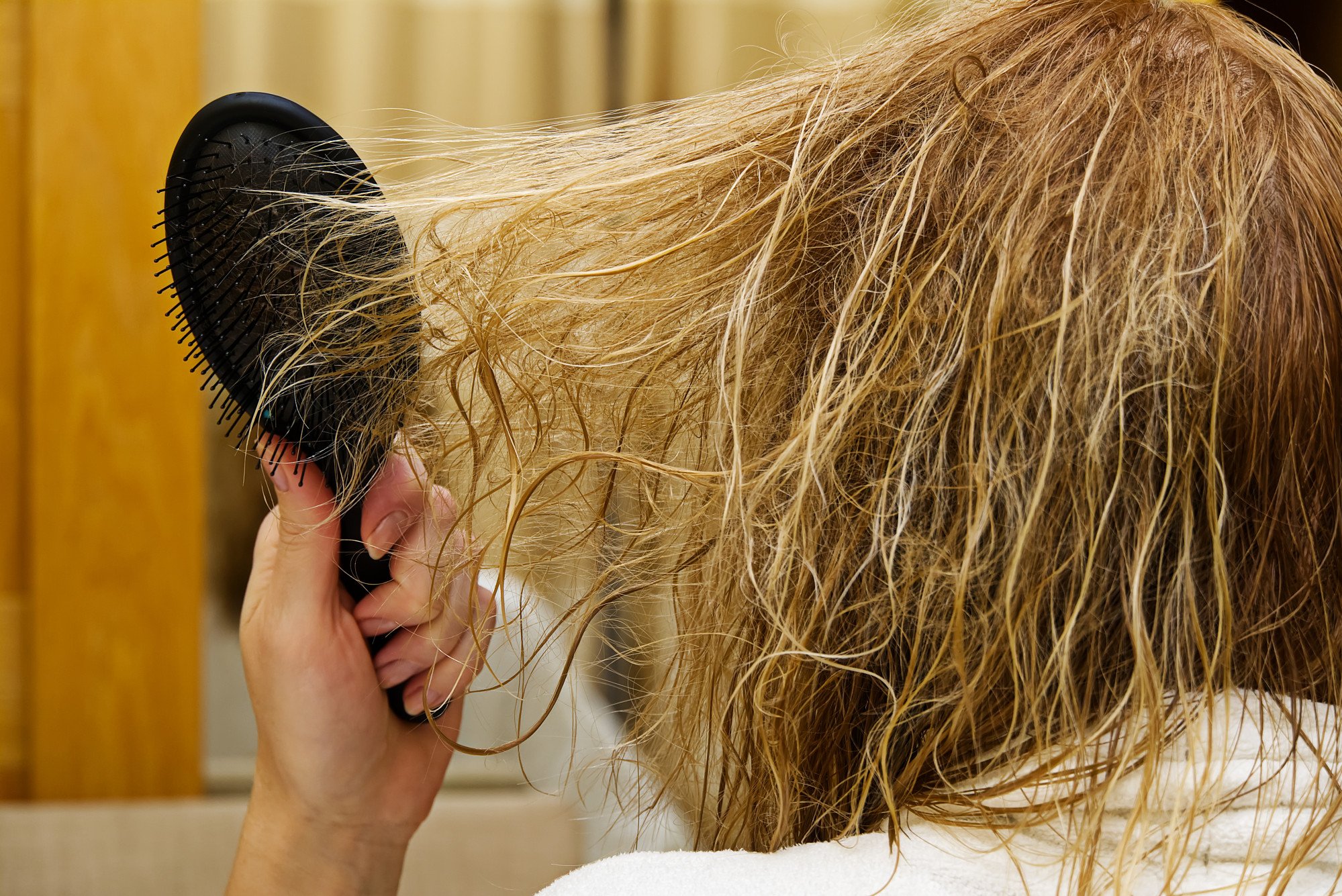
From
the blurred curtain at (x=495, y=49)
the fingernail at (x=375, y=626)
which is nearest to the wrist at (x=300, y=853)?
the fingernail at (x=375, y=626)

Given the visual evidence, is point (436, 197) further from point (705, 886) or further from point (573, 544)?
point (705, 886)

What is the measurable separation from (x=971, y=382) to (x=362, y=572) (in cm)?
32

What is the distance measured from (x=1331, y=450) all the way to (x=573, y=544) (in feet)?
0.93

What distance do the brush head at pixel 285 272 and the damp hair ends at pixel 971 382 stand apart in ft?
0.05

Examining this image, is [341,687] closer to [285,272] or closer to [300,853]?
[300,853]

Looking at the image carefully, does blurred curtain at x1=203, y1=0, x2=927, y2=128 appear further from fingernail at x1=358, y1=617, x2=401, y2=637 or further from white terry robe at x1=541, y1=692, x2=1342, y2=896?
white terry robe at x1=541, y1=692, x2=1342, y2=896

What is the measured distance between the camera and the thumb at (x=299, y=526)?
0.42m

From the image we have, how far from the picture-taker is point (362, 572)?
18.9 inches

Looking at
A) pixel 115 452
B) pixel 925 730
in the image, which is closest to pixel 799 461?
pixel 925 730

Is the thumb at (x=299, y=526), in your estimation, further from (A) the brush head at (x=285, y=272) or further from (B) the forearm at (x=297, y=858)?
(B) the forearm at (x=297, y=858)

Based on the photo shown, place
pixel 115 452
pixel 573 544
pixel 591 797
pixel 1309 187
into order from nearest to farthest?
1. pixel 1309 187
2. pixel 573 544
3. pixel 115 452
4. pixel 591 797

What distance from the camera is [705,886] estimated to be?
319mm

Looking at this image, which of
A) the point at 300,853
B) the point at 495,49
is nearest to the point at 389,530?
the point at 300,853

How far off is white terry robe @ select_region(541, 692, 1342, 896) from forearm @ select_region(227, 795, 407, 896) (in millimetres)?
245
